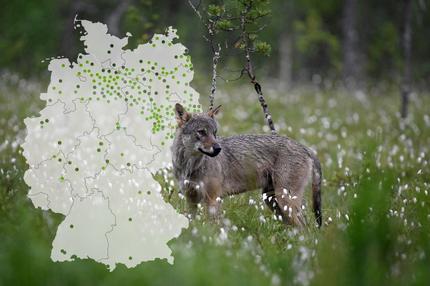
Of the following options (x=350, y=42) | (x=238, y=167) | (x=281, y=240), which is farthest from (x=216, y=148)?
(x=350, y=42)

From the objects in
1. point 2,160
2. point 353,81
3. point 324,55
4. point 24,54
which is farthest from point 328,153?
point 324,55

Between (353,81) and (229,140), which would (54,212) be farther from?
(353,81)

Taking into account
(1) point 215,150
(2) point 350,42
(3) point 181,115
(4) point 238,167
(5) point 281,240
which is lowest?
(5) point 281,240

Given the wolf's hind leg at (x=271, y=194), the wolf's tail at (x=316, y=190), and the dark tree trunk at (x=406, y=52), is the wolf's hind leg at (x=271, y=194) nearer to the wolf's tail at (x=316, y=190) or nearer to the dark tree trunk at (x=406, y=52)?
the wolf's tail at (x=316, y=190)

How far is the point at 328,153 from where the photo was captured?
1213cm

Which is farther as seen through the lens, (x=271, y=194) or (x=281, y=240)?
(x=271, y=194)

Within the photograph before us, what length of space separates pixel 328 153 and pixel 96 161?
584cm

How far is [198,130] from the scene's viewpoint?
23.8 ft

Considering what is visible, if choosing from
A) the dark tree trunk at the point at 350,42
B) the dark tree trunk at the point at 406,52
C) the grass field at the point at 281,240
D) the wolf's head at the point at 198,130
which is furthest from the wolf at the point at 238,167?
the dark tree trunk at the point at 350,42

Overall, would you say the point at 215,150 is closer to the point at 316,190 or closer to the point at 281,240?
the point at 281,240

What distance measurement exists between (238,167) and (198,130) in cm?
116
